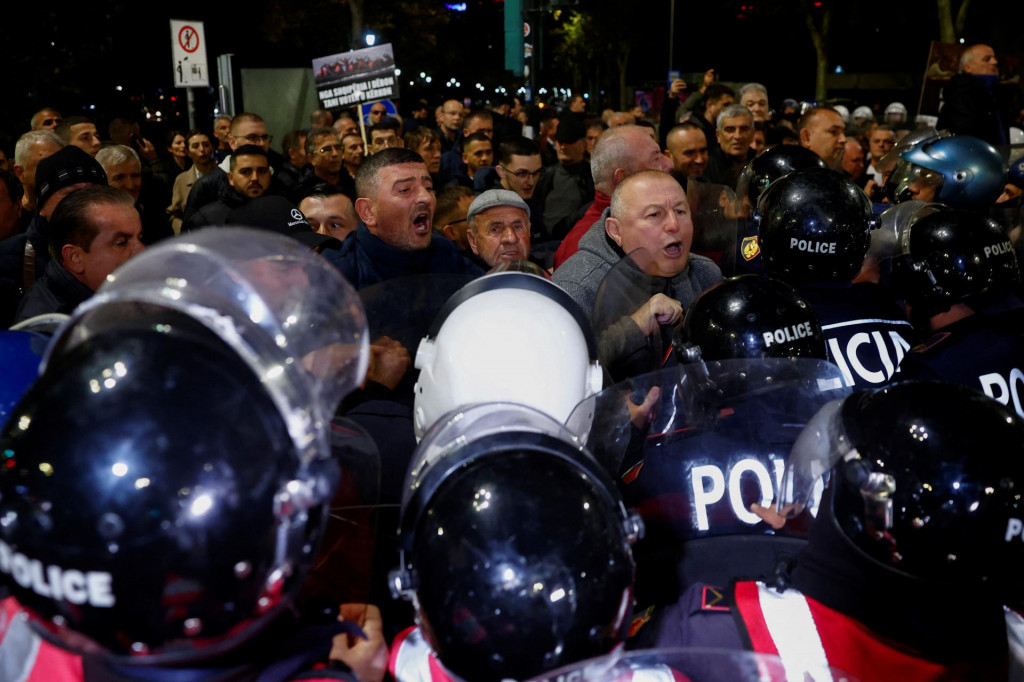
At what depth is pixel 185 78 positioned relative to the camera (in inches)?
463

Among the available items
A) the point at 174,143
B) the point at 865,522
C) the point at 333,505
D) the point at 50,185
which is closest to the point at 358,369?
the point at 333,505

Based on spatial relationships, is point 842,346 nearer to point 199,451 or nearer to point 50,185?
point 199,451

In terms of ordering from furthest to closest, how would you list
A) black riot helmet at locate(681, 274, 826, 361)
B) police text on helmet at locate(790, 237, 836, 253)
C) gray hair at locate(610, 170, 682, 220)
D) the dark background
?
1. the dark background
2. gray hair at locate(610, 170, 682, 220)
3. police text on helmet at locate(790, 237, 836, 253)
4. black riot helmet at locate(681, 274, 826, 361)

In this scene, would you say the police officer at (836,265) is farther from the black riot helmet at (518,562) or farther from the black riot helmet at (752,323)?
the black riot helmet at (518,562)

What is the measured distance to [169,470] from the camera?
4.53ft

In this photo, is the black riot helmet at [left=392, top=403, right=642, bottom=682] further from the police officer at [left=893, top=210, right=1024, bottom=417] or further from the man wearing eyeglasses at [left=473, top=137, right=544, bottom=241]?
the man wearing eyeglasses at [left=473, top=137, right=544, bottom=241]

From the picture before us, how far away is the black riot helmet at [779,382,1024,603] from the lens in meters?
1.92

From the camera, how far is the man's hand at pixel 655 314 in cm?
319

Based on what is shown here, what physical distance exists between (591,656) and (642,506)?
716 mm

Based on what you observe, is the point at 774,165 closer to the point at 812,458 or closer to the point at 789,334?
the point at 789,334

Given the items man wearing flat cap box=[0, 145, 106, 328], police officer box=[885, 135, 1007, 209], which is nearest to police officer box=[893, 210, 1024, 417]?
police officer box=[885, 135, 1007, 209]

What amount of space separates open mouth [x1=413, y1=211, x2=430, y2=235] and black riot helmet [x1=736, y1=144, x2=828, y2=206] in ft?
7.54

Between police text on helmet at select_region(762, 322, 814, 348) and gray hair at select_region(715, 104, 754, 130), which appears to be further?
gray hair at select_region(715, 104, 754, 130)

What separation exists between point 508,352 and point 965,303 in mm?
2212
